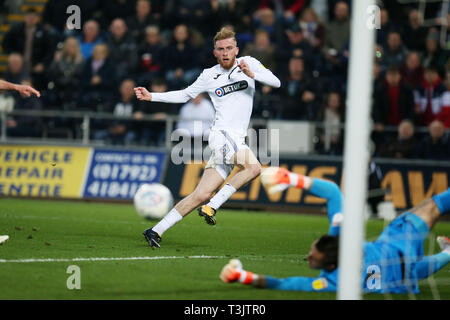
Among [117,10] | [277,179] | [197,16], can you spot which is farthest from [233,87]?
[117,10]

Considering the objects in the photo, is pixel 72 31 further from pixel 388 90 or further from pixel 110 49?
pixel 388 90

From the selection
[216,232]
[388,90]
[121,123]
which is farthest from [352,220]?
[121,123]

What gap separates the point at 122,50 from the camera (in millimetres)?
19953

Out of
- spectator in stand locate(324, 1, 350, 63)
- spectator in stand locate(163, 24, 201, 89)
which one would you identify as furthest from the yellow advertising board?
spectator in stand locate(324, 1, 350, 63)

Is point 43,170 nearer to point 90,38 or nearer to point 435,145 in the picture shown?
point 90,38

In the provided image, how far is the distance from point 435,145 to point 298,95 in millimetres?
3052

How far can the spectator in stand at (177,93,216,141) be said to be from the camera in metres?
17.7

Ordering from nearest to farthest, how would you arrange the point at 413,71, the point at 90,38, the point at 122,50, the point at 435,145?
the point at 435,145 → the point at 413,71 → the point at 122,50 → the point at 90,38

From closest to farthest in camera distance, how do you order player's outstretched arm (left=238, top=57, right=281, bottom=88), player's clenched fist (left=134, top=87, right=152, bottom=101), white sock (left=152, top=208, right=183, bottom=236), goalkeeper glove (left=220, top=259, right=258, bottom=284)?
goalkeeper glove (left=220, top=259, right=258, bottom=284) → player's outstretched arm (left=238, top=57, right=281, bottom=88) → white sock (left=152, top=208, right=183, bottom=236) → player's clenched fist (left=134, top=87, right=152, bottom=101)

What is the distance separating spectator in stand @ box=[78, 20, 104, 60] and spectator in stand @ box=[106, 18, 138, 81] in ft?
1.33

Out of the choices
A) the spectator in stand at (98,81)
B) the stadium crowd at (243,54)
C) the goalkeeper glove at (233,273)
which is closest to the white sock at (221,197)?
the goalkeeper glove at (233,273)

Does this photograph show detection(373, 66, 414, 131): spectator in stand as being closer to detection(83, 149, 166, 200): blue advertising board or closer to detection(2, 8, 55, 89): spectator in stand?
detection(83, 149, 166, 200): blue advertising board

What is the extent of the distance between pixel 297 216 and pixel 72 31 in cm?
825
